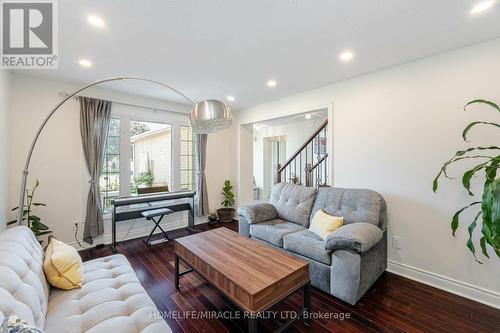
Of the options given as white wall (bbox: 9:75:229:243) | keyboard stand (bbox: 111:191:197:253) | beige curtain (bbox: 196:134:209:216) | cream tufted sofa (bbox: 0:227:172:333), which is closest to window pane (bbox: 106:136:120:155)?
white wall (bbox: 9:75:229:243)

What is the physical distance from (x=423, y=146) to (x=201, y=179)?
3.75 m

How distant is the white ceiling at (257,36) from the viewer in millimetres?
1670

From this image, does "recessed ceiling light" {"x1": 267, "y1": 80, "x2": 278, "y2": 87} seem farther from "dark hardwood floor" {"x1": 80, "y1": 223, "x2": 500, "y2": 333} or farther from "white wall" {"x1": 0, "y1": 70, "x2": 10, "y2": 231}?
"white wall" {"x1": 0, "y1": 70, "x2": 10, "y2": 231}

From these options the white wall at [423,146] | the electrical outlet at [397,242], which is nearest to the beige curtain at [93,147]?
the white wall at [423,146]

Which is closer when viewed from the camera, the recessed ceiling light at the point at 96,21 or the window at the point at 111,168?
the recessed ceiling light at the point at 96,21

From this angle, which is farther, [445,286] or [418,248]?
[418,248]

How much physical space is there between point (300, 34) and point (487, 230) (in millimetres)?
2233

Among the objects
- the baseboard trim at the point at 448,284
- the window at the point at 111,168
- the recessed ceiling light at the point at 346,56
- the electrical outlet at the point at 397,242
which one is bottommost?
the baseboard trim at the point at 448,284

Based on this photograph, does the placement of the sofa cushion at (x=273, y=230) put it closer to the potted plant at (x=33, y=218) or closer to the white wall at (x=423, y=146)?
the white wall at (x=423, y=146)

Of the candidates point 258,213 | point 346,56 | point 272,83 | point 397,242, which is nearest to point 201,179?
point 258,213

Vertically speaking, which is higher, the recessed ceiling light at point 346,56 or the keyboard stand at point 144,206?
the recessed ceiling light at point 346,56

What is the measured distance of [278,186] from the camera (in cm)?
367

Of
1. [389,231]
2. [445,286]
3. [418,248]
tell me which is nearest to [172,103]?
[389,231]

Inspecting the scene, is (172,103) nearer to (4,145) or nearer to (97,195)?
(97,195)
